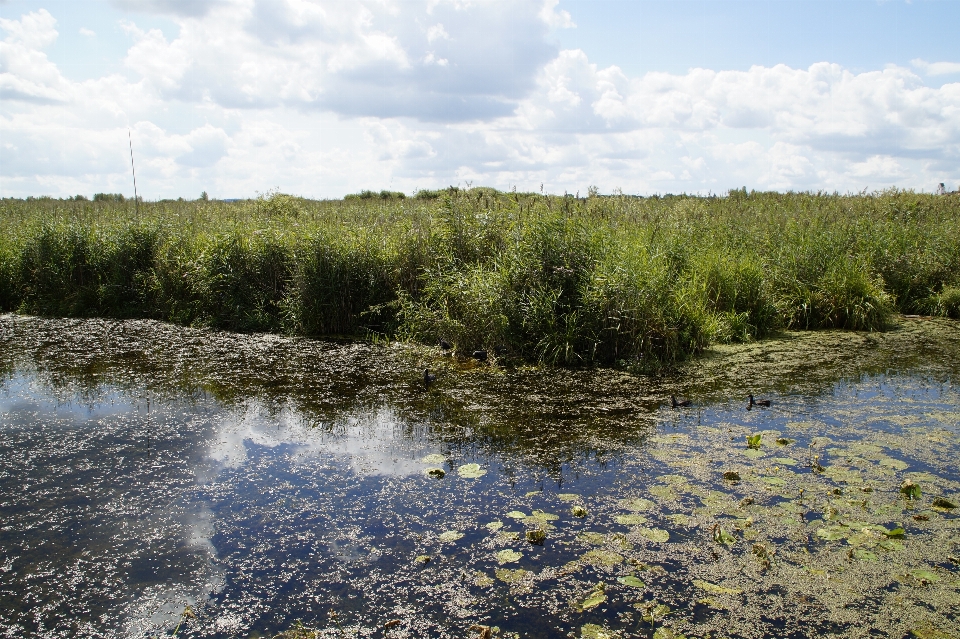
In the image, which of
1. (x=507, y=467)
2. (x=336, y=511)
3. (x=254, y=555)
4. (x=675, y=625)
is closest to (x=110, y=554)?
(x=254, y=555)

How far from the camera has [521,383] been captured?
730 centimetres

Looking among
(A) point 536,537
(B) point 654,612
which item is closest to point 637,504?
(A) point 536,537

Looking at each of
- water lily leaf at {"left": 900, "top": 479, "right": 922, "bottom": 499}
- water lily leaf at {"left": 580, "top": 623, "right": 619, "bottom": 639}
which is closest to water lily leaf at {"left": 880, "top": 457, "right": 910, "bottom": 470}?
water lily leaf at {"left": 900, "top": 479, "right": 922, "bottom": 499}

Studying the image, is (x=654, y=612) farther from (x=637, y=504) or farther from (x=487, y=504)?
(x=487, y=504)

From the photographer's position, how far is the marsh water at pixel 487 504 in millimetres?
3207

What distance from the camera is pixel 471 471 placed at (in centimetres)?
489

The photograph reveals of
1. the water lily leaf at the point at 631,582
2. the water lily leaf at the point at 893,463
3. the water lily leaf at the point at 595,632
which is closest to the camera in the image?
the water lily leaf at the point at 595,632

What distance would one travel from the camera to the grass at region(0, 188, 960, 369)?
8.20 m

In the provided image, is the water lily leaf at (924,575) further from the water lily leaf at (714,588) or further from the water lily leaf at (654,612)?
the water lily leaf at (654,612)

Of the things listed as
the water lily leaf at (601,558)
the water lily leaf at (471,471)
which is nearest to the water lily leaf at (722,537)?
the water lily leaf at (601,558)

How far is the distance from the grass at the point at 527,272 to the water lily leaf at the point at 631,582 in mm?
4477

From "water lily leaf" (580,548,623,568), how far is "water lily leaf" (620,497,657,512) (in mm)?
606

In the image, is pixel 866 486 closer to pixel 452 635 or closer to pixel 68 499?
pixel 452 635

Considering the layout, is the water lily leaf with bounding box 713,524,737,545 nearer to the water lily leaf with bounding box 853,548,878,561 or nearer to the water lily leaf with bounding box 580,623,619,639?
the water lily leaf with bounding box 853,548,878,561
